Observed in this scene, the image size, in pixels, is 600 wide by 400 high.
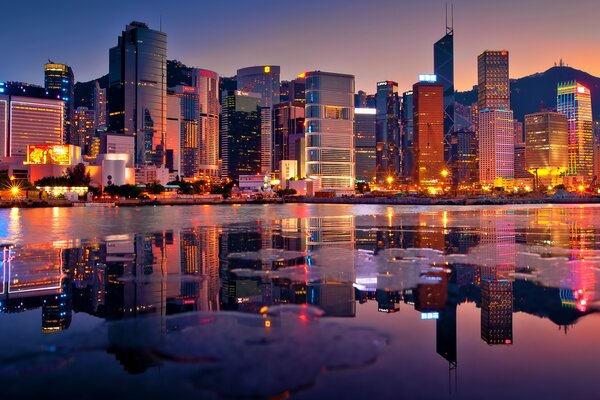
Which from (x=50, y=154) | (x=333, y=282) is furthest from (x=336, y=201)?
(x=333, y=282)

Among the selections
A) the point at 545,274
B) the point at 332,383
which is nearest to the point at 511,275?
the point at 545,274

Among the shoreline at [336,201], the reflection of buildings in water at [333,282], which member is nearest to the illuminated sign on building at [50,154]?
the shoreline at [336,201]

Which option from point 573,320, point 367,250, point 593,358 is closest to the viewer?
point 593,358

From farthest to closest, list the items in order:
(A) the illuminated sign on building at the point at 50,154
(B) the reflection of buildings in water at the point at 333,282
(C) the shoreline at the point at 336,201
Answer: (A) the illuminated sign on building at the point at 50,154
(C) the shoreline at the point at 336,201
(B) the reflection of buildings in water at the point at 333,282

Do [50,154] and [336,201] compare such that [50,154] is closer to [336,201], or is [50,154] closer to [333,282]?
[336,201]

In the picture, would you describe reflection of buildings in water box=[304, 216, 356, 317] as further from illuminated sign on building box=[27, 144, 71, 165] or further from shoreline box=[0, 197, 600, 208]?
illuminated sign on building box=[27, 144, 71, 165]

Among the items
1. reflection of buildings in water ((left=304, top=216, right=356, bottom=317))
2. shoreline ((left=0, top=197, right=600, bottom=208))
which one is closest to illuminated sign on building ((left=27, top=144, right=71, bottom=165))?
shoreline ((left=0, top=197, right=600, bottom=208))

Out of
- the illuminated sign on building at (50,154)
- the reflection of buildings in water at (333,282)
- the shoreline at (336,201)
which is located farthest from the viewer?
the illuminated sign on building at (50,154)

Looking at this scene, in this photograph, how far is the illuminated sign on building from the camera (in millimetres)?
176250

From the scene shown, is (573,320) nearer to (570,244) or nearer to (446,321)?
(446,321)

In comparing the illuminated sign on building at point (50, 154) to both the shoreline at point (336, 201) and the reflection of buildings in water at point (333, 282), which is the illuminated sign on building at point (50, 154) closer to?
the shoreline at point (336, 201)

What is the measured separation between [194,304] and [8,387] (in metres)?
4.47

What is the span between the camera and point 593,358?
682 centimetres

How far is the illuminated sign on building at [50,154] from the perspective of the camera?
176m
